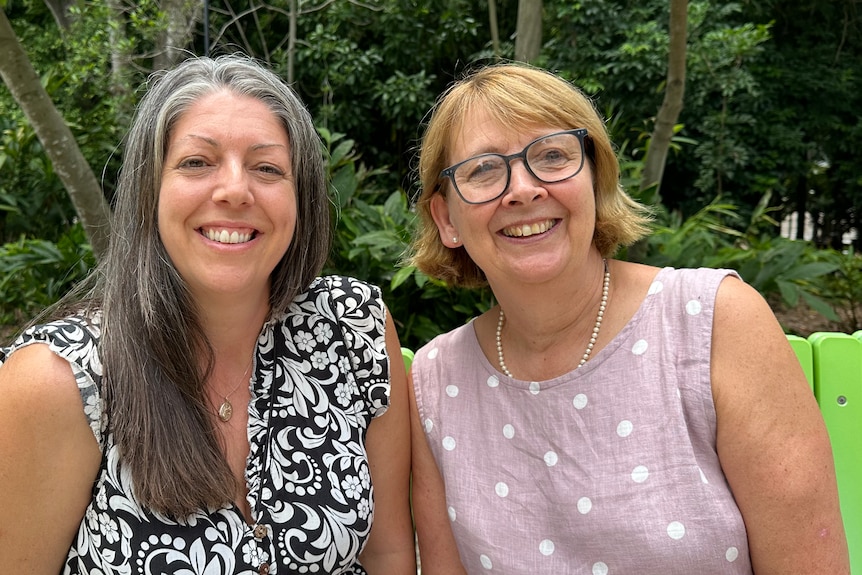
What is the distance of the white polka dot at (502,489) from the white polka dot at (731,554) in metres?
0.49

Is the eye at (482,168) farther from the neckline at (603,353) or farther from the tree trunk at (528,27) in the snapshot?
the tree trunk at (528,27)

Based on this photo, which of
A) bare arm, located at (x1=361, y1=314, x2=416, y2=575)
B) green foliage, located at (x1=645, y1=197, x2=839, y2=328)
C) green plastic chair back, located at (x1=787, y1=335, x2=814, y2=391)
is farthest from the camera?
green foliage, located at (x1=645, y1=197, x2=839, y2=328)

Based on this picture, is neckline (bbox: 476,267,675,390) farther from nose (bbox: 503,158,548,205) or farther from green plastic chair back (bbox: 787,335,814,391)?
green plastic chair back (bbox: 787,335,814,391)

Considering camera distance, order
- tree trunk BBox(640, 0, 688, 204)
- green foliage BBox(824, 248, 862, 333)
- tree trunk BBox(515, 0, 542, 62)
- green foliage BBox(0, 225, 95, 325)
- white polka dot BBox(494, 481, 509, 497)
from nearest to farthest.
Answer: white polka dot BBox(494, 481, 509, 497), tree trunk BBox(640, 0, 688, 204), green foliage BBox(0, 225, 95, 325), tree trunk BBox(515, 0, 542, 62), green foliage BBox(824, 248, 862, 333)

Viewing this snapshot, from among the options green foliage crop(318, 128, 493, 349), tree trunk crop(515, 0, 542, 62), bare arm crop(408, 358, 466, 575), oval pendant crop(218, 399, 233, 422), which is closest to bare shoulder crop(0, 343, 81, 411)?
oval pendant crop(218, 399, 233, 422)

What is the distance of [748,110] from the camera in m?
10.0

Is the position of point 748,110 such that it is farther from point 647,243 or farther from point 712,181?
point 647,243

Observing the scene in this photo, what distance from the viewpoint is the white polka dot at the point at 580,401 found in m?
1.85

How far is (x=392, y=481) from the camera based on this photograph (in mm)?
2025

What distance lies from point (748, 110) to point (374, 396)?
941cm

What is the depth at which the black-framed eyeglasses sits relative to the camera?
1815 millimetres

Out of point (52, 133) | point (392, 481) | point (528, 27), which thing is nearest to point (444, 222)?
point (392, 481)

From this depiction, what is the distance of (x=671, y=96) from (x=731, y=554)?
2995mm

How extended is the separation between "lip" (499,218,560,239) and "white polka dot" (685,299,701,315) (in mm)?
345
